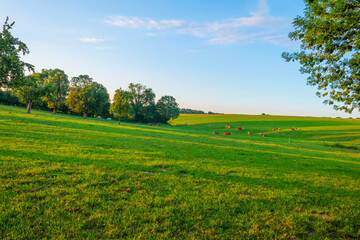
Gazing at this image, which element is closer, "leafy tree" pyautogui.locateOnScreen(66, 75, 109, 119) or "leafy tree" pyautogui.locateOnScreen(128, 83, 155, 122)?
"leafy tree" pyautogui.locateOnScreen(66, 75, 109, 119)

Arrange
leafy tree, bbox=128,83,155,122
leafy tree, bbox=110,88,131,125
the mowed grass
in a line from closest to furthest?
the mowed grass < leafy tree, bbox=110,88,131,125 < leafy tree, bbox=128,83,155,122

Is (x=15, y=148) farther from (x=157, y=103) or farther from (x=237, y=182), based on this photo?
(x=157, y=103)

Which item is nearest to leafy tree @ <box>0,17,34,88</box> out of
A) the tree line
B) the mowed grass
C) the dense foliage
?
the tree line

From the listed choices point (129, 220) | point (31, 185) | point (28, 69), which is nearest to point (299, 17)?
point (129, 220)

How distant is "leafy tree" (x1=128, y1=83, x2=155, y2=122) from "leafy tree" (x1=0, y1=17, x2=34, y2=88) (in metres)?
66.4

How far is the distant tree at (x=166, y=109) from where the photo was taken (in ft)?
293

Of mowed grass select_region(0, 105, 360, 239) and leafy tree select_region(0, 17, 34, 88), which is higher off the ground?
leafy tree select_region(0, 17, 34, 88)

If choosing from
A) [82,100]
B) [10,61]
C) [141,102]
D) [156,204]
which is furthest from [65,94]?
[156,204]

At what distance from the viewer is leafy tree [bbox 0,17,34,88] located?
1333cm

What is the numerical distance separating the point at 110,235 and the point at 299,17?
13113mm

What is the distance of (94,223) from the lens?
399 cm

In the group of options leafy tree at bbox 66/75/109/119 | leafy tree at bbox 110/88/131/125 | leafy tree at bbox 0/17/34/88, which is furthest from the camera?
leafy tree at bbox 66/75/109/119

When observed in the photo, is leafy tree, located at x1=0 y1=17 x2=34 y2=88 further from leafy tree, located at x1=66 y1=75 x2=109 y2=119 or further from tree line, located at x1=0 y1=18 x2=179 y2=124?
leafy tree, located at x1=66 y1=75 x2=109 y2=119

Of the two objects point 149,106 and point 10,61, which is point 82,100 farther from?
point 10,61
